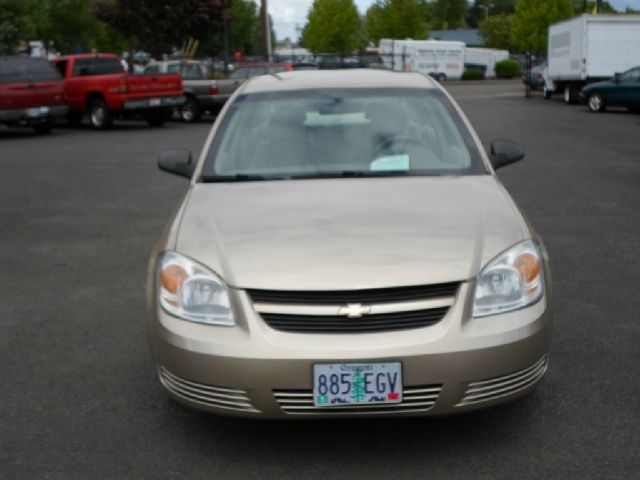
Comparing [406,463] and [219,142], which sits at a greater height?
[219,142]

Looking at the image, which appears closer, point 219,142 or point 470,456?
Result: point 470,456

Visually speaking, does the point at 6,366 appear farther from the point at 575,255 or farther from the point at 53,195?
the point at 53,195

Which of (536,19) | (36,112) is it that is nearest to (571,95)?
(36,112)

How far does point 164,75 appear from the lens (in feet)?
81.4

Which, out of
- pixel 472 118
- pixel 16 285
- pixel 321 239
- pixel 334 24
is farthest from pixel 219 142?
pixel 334 24

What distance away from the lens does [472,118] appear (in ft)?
88.0

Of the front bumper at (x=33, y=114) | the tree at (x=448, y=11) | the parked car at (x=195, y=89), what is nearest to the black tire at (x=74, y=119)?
the front bumper at (x=33, y=114)

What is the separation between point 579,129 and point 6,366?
18914 mm

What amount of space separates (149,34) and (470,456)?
40.0 metres

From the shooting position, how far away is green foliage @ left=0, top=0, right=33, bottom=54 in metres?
34.4

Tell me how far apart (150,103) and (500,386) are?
71.0 ft

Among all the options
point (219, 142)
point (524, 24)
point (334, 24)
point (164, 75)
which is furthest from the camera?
point (334, 24)

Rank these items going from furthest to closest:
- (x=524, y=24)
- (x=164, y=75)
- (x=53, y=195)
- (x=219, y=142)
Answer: (x=524, y=24), (x=164, y=75), (x=53, y=195), (x=219, y=142)

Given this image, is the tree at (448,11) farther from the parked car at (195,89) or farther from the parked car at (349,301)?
the parked car at (349,301)
